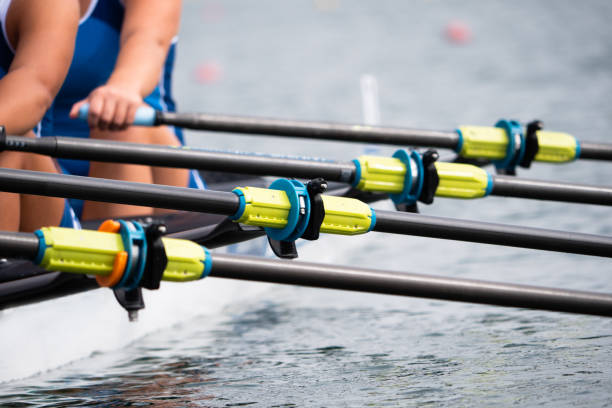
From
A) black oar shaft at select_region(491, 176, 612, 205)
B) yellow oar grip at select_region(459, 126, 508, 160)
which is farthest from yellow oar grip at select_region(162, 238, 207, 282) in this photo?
yellow oar grip at select_region(459, 126, 508, 160)

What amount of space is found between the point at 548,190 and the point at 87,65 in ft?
3.75

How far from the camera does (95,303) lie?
1998 mm

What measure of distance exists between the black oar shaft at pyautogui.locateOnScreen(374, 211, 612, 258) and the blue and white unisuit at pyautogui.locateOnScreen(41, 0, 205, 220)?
79 centimetres

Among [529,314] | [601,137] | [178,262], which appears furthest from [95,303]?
[601,137]

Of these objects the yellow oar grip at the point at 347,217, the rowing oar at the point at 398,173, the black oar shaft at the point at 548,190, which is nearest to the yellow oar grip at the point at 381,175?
the rowing oar at the point at 398,173

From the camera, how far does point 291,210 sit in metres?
1.53

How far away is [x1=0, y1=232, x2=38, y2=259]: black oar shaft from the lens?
129cm

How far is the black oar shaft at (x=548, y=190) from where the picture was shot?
6.22 feet

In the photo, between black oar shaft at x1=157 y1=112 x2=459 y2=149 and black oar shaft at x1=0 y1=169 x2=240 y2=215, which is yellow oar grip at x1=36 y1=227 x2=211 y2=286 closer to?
black oar shaft at x1=0 y1=169 x2=240 y2=215

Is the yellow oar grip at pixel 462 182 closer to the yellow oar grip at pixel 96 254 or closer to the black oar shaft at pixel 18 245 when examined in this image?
the yellow oar grip at pixel 96 254

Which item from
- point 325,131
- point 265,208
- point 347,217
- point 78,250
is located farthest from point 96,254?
point 325,131

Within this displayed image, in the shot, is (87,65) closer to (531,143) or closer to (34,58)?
(34,58)

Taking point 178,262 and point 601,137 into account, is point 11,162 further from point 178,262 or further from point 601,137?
point 601,137

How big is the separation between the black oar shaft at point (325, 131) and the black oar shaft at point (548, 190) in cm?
36
